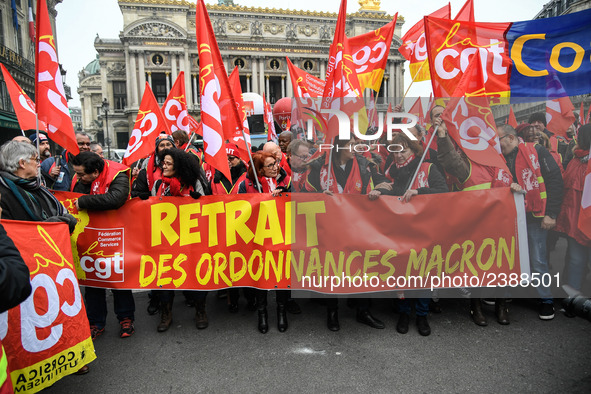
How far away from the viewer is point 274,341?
375 centimetres

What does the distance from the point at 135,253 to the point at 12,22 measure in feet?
89.2

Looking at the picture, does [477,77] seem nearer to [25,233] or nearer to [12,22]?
[25,233]

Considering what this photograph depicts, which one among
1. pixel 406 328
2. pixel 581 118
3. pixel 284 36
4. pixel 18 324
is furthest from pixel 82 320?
pixel 284 36

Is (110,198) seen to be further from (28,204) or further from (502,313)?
(502,313)

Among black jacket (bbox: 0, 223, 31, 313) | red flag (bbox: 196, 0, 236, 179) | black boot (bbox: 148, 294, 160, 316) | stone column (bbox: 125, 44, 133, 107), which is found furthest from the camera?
stone column (bbox: 125, 44, 133, 107)

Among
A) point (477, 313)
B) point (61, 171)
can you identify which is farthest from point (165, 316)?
point (477, 313)

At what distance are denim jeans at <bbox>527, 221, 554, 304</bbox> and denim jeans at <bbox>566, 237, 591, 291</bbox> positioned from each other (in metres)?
0.19

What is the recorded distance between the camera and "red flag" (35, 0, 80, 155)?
12.7 feet

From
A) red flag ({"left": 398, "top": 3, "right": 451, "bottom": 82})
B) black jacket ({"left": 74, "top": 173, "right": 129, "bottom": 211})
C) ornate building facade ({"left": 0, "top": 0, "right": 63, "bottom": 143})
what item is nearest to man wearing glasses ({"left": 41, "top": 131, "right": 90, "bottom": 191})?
black jacket ({"left": 74, "top": 173, "right": 129, "bottom": 211})

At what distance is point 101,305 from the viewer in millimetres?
3965

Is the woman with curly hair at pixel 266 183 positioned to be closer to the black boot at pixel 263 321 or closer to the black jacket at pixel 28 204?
the black boot at pixel 263 321

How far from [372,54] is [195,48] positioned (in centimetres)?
4872

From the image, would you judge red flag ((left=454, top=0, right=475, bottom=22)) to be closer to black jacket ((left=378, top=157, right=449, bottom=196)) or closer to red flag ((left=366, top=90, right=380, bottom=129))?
red flag ((left=366, top=90, right=380, bottom=129))

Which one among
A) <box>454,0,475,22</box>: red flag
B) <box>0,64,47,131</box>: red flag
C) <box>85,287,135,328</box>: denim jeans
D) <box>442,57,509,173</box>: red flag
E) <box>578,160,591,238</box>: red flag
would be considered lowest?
<box>85,287,135,328</box>: denim jeans
